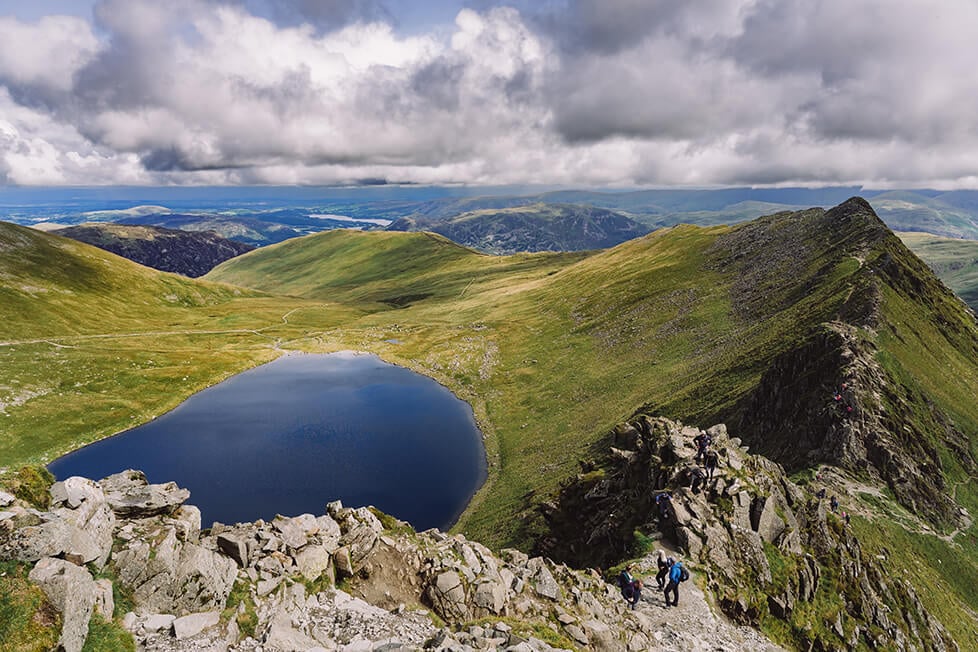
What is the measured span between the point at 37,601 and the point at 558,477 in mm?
66319

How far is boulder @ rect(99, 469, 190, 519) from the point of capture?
2562cm

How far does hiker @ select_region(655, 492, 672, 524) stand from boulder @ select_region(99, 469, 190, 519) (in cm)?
3316

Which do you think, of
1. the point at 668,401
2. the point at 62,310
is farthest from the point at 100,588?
the point at 62,310

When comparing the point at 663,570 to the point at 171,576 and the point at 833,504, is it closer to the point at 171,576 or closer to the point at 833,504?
the point at 833,504

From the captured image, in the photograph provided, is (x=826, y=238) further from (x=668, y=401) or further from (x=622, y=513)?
(x=622, y=513)

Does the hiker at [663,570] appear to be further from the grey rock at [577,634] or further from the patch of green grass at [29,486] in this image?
the patch of green grass at [29,486]

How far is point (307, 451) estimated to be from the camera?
307 feet

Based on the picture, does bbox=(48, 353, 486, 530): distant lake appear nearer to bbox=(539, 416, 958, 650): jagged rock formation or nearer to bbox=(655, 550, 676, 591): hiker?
bbox=(539, 416, 958, 650): jagged rock formation

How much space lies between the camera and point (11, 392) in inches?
3767

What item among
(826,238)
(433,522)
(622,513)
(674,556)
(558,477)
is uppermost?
(826,238)

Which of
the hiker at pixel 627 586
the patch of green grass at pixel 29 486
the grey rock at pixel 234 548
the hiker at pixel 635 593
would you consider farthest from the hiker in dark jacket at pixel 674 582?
the patch of green grass at pixel 29 486

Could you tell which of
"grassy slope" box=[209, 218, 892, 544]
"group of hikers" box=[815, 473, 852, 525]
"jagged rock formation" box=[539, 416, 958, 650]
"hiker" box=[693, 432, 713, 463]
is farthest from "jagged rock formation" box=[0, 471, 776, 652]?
"grassy slope" box=[209, 218, 892, 544]

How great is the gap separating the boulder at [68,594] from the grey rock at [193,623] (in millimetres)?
3284

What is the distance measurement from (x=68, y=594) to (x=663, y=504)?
36.5m
